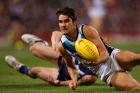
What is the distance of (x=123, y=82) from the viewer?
9336mm

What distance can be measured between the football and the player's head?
56 cm

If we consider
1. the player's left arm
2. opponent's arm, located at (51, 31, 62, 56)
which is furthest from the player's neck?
opponent's arm, located at (51, 31, 62, 56)

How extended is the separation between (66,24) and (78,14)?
17.2 meters

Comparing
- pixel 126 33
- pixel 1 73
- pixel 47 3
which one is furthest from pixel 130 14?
pixel 1 73

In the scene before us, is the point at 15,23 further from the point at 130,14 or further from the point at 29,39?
the point at 29,39

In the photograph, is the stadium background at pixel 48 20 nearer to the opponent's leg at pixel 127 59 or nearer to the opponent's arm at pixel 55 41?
the opponent's arm at pixel 55 41

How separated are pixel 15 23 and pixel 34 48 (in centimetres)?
1207

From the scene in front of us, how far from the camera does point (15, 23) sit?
2356cm

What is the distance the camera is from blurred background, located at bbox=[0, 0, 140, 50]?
2491cm

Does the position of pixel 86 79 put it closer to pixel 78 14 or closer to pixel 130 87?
pixel 130 87

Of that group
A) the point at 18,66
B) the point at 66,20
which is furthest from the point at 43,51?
the point at 66,20

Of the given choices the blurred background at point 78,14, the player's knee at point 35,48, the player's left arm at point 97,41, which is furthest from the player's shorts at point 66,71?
the blurred background at point 78,14

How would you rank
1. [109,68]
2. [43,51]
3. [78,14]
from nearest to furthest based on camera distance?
[109,68] → [43,51] → [78,14]

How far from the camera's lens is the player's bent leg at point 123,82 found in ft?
30.3
